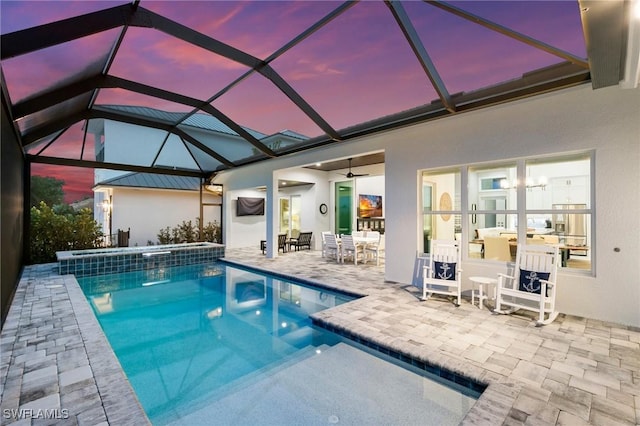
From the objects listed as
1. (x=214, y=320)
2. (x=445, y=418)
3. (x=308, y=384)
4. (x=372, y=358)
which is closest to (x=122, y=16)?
(x=214, y=320)

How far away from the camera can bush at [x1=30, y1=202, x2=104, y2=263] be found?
8883 mm

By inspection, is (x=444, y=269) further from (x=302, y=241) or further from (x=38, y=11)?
(x=302, y=241)

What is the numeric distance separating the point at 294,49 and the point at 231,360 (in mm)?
4542

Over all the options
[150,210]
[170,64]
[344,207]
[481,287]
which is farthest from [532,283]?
[150,210]

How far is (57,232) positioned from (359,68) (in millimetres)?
10470

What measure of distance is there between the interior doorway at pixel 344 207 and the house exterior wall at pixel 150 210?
5.91 meters

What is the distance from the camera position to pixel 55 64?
4.16m

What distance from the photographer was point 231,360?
354cm

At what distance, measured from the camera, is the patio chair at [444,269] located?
4975 mm

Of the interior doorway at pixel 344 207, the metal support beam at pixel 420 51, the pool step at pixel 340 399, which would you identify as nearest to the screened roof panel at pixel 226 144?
the interior doorway at pixel 344 207

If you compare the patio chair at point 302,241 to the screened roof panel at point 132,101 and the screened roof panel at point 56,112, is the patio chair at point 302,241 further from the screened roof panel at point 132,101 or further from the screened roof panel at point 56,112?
the screened roof panel at point 56,112

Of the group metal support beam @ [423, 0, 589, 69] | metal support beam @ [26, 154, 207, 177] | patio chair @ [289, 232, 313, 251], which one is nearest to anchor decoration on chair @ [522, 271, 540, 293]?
metal support beam @ [423, 0, 589, 69]

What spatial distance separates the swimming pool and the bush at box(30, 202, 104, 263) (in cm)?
467

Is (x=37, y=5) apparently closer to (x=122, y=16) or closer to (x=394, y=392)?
(x=122, y=16)
